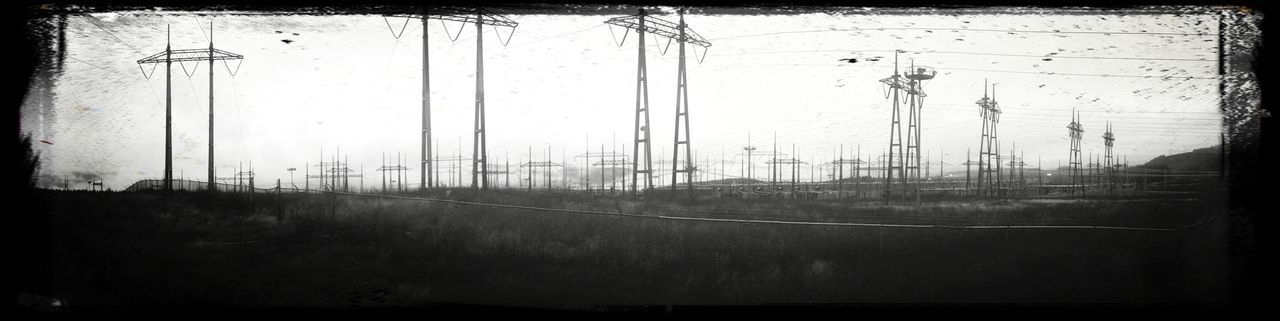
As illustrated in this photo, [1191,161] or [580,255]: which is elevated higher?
[1191,161]

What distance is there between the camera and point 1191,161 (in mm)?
2332

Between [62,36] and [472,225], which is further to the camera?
[472,225]

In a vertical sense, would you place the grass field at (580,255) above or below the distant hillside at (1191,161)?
below

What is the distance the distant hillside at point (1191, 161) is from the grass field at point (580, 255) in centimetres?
15

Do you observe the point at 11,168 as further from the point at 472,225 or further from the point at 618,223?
the point at 618,223

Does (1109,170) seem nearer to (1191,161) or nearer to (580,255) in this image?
(1191,161)

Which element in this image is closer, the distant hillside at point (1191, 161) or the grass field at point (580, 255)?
the distant hillside at point (1191, 161)

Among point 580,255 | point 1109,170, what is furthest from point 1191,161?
point 580,255

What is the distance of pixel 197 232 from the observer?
2.55 meters

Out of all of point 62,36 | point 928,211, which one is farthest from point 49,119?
point 928,211

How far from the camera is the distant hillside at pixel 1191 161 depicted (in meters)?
2.05

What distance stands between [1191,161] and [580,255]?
8.80 feet

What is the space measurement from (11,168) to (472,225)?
1.54 metres

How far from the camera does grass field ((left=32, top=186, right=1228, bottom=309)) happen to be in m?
2.27
